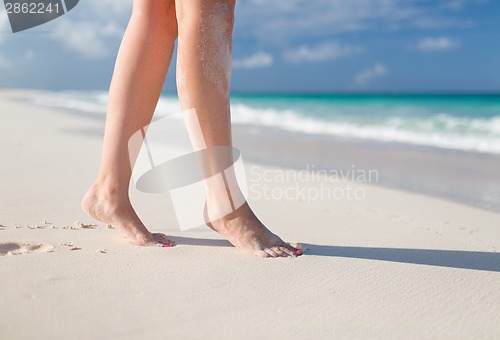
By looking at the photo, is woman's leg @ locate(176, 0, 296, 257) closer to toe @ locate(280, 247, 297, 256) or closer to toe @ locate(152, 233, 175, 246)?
toe @ locate(280, 247, 297, 256)

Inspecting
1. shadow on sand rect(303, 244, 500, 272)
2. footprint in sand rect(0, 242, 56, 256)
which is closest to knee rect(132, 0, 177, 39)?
footprint in sand rect(0, 242, 56, 256)

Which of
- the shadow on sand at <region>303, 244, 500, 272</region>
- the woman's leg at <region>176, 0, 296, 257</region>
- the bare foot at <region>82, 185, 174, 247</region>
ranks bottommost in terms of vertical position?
the shadow on sand at <region>303, 244, 500, 272</region>

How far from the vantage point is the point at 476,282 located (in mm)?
1426

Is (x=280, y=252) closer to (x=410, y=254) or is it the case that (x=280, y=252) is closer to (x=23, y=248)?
(x=410, y=254)

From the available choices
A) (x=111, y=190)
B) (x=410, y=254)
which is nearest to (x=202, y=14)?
(x=111, y=190)

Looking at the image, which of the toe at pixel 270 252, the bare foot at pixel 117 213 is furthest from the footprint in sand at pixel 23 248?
the toe at pixel 270 252

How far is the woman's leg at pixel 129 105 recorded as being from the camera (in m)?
1.60

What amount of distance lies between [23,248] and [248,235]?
0.66 m

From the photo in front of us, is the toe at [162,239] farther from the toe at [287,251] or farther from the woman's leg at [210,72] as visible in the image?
the toe at [287,251]

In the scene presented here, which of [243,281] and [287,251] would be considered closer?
[243,281]

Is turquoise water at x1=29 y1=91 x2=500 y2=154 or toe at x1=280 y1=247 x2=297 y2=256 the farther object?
turquoise water at x1=29 y1=91 x2=500 y2=154

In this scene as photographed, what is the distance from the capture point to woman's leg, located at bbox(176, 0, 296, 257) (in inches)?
59.9

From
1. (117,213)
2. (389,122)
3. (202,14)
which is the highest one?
(202,14)

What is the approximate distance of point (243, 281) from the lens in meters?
1.31
